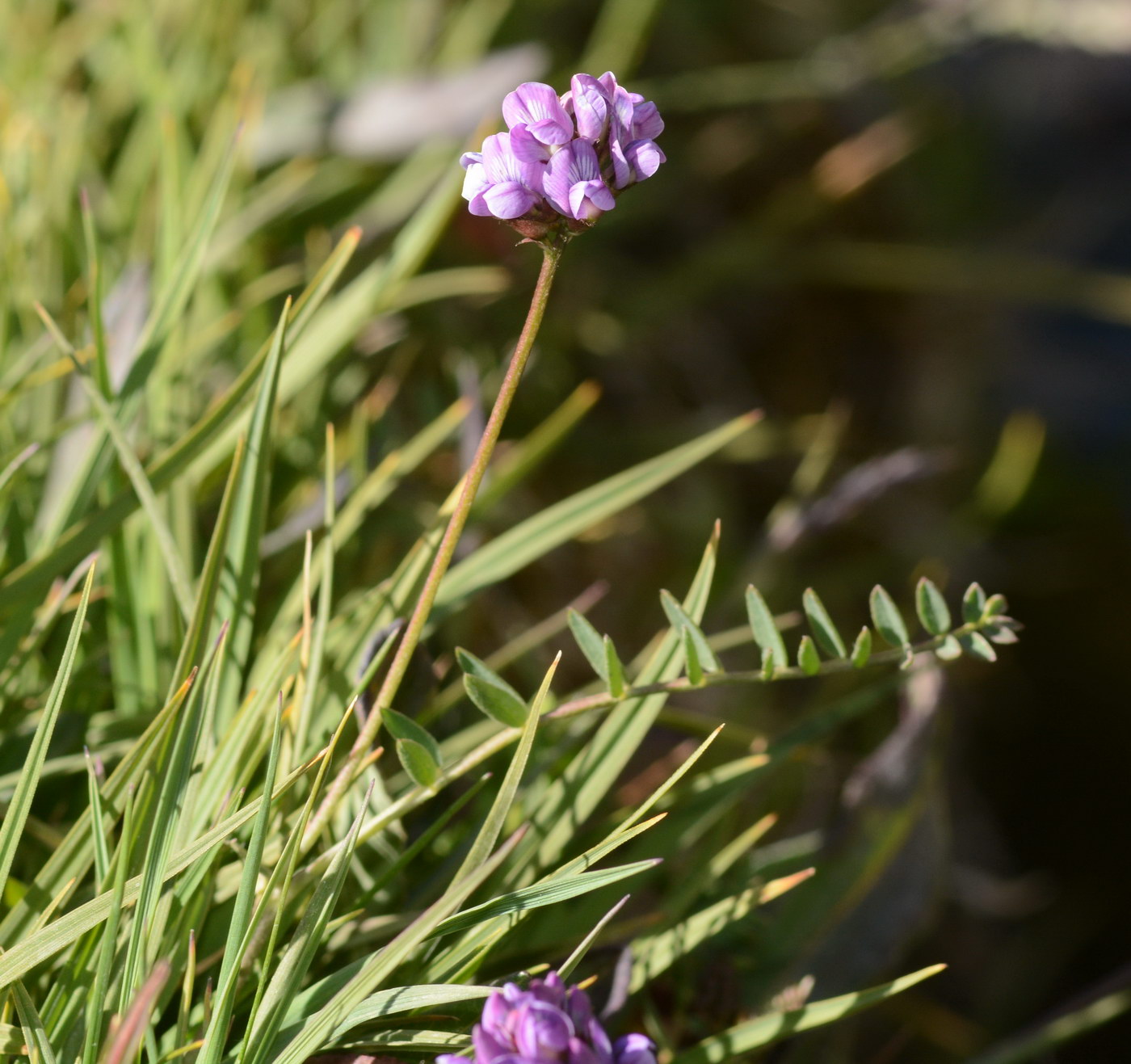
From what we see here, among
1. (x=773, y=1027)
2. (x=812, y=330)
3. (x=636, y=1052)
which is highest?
(x=636, y=1052)

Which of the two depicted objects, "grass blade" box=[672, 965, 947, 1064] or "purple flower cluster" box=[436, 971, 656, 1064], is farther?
"grass blade" box=[672, 965, 947, 1064]

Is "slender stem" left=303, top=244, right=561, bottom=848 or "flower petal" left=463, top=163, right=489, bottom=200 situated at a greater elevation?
"flower petal" left=463, top=163, right=489, bottom=200

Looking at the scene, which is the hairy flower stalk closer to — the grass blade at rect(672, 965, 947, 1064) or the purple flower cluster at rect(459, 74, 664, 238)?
the purple flower cluster at rect(459, 74, 664, 238)

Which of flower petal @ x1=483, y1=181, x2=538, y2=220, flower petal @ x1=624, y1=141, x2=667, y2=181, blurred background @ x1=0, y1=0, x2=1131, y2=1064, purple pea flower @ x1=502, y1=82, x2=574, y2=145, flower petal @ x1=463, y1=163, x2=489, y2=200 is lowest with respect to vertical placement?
Answer: blurred background @ x1=0, y1=0, x2=1131, y2=1064

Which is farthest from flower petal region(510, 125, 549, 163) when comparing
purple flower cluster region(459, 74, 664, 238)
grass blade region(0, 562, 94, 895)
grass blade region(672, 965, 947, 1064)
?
grass blade region(672, 965, 947, 1064)

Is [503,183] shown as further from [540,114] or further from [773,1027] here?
[773,1027]

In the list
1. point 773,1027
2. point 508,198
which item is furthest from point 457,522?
point 773,1027

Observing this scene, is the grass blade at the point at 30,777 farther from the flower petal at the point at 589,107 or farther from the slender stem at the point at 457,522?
the flower petal at the point at 589,107

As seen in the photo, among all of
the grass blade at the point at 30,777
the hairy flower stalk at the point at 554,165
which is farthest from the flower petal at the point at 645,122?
the grass blade at the point at 30,777
